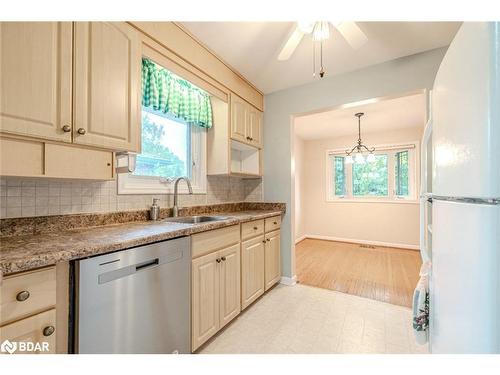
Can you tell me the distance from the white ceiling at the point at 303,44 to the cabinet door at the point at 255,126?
40cm

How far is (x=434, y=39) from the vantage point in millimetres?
1769

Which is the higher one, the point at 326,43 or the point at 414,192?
the point at 326,43

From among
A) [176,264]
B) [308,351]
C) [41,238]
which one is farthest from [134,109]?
[308,351]

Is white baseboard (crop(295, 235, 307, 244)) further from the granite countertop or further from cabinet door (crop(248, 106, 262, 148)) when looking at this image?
the granite countertop

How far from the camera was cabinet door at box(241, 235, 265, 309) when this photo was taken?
1.89 m

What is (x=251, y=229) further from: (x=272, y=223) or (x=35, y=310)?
(x=35, y=310)

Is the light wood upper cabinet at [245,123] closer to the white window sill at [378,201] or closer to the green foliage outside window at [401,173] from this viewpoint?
the white window sill at [378,201]

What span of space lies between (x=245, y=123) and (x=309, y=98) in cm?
80

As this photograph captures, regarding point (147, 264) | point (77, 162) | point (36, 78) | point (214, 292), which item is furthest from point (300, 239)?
point (36, 78)

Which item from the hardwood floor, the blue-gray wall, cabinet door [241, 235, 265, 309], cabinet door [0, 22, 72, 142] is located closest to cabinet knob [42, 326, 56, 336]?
cabinet door [0, 22, 72, 142]

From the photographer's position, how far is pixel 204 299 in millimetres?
1451

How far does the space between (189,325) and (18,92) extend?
1406 mm

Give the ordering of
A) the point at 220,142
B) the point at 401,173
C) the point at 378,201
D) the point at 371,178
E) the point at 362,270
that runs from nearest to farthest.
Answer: the point at 220,142, the point at 362,270, the point at 401,173, the point at 378,201, the point at 371,178

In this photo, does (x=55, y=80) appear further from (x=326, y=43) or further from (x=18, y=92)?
(x=326, y=43)
